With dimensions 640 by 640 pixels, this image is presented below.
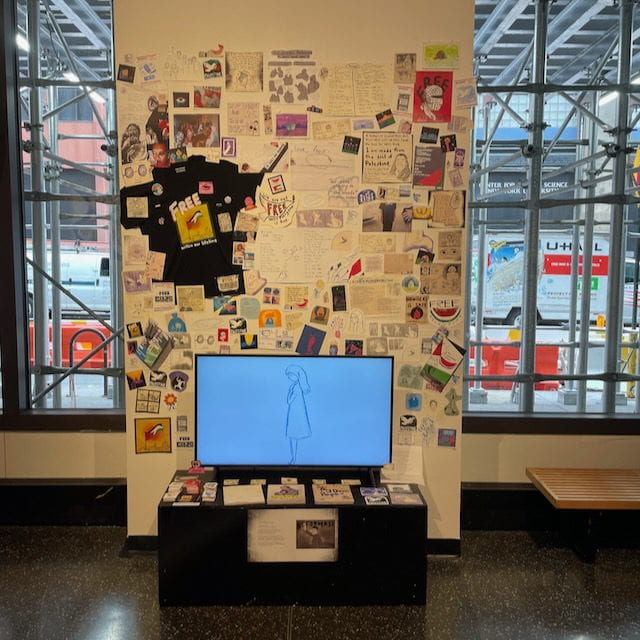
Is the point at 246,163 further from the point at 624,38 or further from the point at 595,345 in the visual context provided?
the point at 595,345

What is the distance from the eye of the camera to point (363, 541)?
198cm

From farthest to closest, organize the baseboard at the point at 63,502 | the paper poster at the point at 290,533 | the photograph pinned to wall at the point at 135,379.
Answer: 1. the baseboard at the point at 63,502
2. the photograph pinned to wall at the point at 135,379
3. the paper poster at the point at 290,533

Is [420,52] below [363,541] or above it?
above

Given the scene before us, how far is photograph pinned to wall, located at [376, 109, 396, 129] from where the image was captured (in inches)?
87.9

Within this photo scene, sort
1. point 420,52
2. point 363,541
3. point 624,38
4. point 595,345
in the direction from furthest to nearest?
point 595,345 < point 624,38 < point 420,52 < point 363,541

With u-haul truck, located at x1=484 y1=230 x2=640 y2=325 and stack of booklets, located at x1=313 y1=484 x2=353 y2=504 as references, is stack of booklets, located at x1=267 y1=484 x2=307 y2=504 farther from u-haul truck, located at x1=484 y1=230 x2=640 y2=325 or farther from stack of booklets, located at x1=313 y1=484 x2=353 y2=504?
u-haul truck, located at x1=484 y1=230 x2=640 y2=325

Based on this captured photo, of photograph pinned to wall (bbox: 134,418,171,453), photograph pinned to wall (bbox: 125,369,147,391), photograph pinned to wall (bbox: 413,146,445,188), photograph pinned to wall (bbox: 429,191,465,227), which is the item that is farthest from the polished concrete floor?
photograph pinned to wall (bbox: 413,146,445,188)

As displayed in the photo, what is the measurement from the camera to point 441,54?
7.26 feet

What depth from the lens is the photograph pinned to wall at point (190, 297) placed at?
89.9 inches

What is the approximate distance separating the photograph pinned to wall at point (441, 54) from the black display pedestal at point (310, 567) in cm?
187

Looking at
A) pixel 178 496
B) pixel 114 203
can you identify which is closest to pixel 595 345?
pixel 178 496

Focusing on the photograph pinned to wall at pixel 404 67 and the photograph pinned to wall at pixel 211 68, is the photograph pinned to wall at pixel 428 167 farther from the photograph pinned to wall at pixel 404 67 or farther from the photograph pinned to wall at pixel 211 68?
the photograph pinned to wall at pixel 211 68

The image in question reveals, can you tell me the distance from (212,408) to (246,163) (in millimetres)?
1070

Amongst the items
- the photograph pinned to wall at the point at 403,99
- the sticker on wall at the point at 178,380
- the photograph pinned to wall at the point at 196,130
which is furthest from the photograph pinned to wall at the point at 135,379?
the photograph pinned to wall at the point at 403,99
